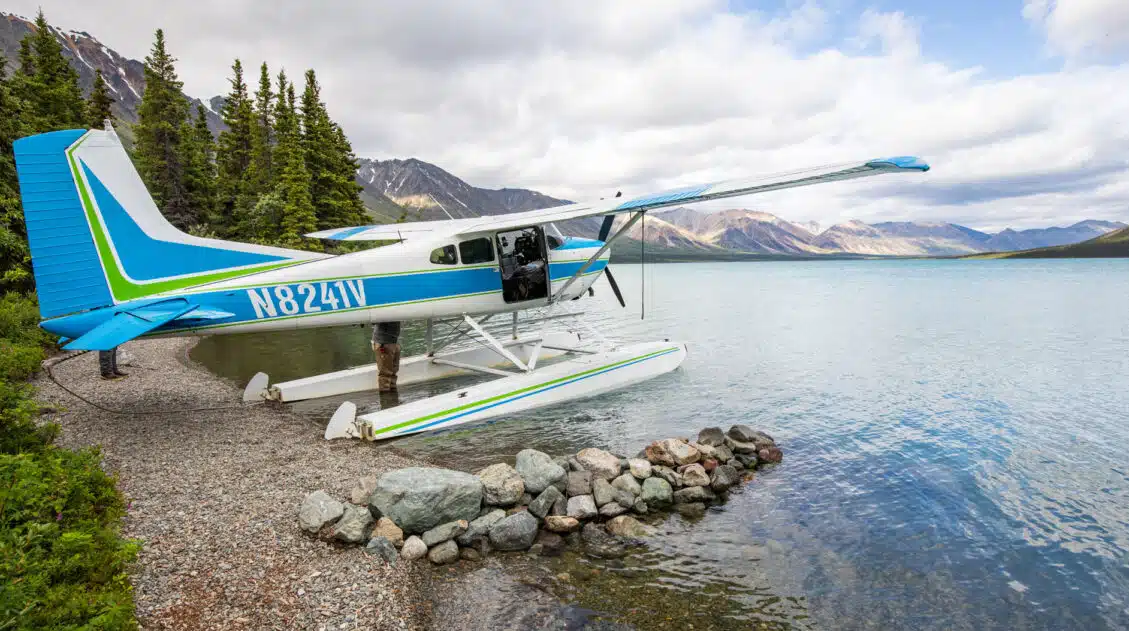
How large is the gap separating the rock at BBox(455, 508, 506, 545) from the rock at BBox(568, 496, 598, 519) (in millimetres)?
823

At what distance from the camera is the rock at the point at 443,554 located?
5539 millimetres

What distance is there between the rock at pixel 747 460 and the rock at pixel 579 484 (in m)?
2.69

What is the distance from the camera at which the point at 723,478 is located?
7594 mm

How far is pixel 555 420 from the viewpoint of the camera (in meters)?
10.8

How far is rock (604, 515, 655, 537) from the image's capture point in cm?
633

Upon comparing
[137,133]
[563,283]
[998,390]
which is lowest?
[998,390]

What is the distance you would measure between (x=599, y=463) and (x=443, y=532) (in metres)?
2.49

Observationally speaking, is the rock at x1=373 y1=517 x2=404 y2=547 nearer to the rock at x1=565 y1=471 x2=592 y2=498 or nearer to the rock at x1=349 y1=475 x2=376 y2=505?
the rock at x1=349 y1=475 x2=376 y2=505

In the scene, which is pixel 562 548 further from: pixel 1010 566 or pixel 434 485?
pixel 1010 566

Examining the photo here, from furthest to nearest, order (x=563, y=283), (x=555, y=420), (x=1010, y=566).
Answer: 1. (x=563, y=283)
2. (x=555, y=420)
3. (x=1010, y=566)

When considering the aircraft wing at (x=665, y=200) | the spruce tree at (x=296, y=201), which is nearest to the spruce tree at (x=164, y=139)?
the spruce tree at (x=296, y=201)

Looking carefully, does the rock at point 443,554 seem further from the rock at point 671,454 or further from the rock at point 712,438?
the rock at point 712,438

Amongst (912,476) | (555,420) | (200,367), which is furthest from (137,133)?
(912,476)

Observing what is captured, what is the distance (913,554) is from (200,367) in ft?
56.9
